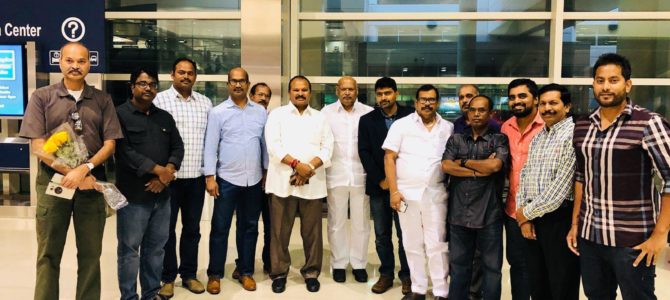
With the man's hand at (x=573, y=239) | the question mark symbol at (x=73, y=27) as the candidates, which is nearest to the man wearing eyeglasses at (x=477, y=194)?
the man's hand at (x=573, y=239)

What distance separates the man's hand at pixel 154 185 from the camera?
3010 millimetres

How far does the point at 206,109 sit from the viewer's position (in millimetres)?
3648

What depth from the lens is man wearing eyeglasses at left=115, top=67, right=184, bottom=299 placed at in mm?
2977

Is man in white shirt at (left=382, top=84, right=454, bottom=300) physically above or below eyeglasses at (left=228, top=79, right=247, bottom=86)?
below

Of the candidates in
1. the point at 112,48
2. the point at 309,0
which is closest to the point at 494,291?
the point at 309,0

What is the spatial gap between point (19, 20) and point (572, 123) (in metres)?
6.20

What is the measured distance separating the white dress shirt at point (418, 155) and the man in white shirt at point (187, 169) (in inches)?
53.6

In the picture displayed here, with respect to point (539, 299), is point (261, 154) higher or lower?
higher

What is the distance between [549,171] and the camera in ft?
8.34

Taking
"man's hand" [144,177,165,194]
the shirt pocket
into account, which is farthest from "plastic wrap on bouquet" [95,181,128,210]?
the shirt pocket

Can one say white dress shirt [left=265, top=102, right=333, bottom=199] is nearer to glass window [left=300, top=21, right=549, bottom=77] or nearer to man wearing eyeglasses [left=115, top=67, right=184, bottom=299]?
man wearing eyeglasses [left=115, top=67, right=184, bottom=299]

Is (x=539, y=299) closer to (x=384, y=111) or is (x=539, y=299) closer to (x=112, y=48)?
Result: (x=384, y=111)

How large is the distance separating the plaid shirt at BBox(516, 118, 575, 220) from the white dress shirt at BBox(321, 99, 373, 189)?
148 centimetres

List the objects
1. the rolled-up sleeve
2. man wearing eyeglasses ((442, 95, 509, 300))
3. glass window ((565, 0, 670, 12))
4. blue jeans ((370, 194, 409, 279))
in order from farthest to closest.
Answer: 1. glass window ((565, 0, 670, 12))
2. blue jeans ((370, 194, 409, 279))
3. man wearing eyeglasses ((442, 95, 509, 300))
4. the rolled-up sleeve
